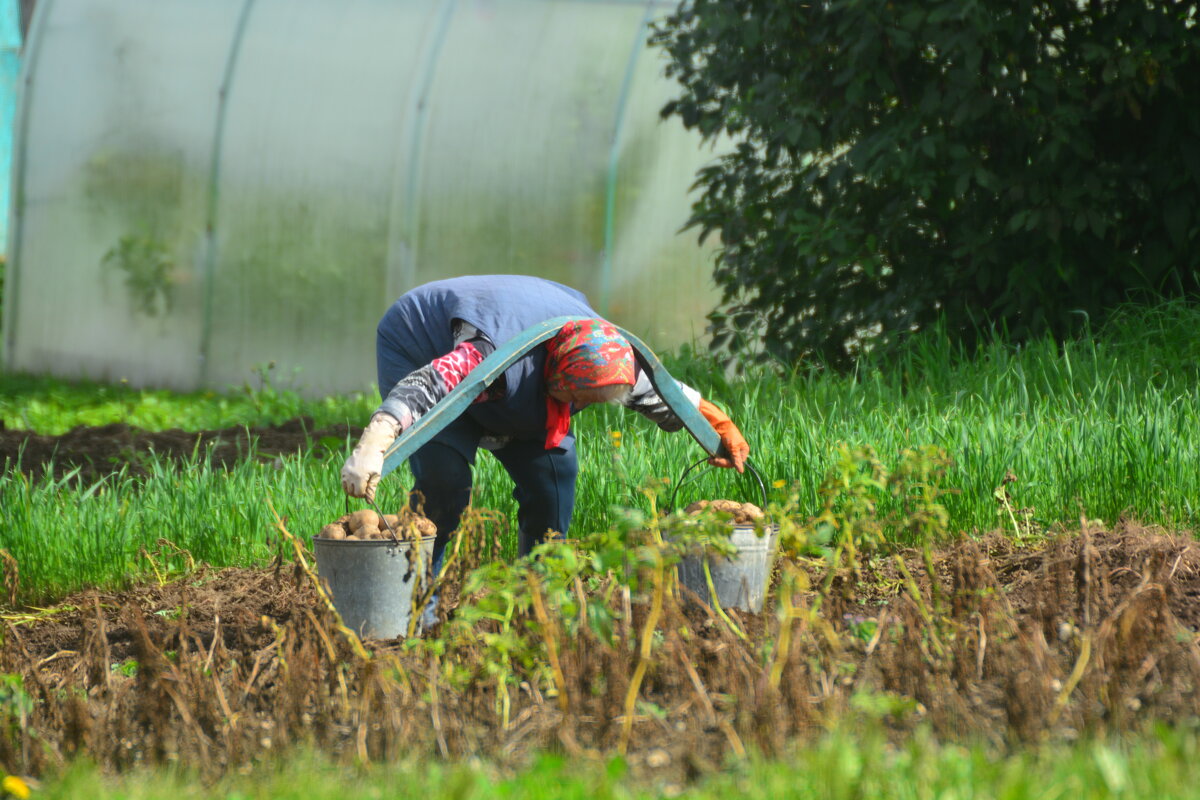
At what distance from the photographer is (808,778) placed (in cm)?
174

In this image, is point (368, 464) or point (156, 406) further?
point (156, 406)

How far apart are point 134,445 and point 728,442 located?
392cm

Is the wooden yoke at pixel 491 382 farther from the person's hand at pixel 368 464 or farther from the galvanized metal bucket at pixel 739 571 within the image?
the galvanized metal bucket at pixel 739 571

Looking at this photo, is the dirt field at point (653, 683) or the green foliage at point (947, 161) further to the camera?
the green foliage at point (947, 161)

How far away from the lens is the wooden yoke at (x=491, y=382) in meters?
2.63

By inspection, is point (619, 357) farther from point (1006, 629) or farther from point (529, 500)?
point (1006, 629)

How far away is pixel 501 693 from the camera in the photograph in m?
2.27

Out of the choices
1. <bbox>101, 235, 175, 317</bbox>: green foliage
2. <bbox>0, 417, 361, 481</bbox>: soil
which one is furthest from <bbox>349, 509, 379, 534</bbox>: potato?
<bbox>101, 235, 175, 317</bbox>: green foliage

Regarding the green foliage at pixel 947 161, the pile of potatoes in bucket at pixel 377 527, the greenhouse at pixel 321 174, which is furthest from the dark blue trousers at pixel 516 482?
the greenhouse at pixel 321 174

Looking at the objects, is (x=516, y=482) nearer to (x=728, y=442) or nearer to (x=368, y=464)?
(x=728, y=442)

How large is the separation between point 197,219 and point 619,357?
6.74 meters

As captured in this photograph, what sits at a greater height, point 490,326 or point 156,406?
point 490,326

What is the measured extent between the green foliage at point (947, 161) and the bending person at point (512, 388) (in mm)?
2767

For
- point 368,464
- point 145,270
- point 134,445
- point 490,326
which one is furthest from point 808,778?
point 145,270
